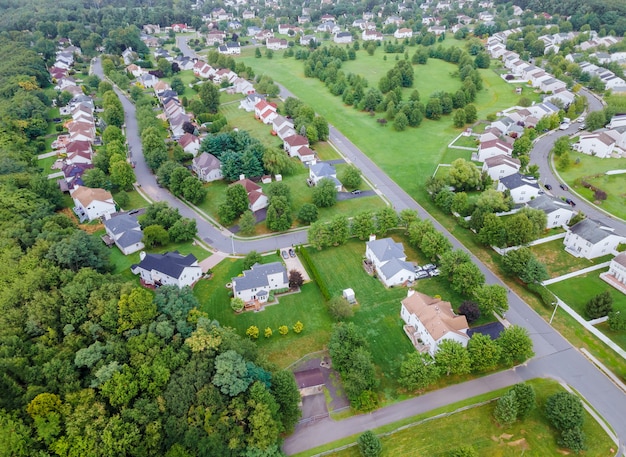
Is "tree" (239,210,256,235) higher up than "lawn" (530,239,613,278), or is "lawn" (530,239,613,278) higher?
"tree" (239,210,256,235)

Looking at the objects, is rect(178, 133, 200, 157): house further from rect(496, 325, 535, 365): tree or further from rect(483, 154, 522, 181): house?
rect(496, 325, 535, 365): tree

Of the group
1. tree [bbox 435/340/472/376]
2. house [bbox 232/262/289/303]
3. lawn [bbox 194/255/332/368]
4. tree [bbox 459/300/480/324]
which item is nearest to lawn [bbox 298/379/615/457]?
tree [bbox 435/340/472/376]

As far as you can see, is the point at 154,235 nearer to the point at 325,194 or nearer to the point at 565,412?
the point at 325,194

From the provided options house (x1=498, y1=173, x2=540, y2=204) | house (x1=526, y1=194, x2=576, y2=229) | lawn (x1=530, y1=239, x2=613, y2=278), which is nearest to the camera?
lawn (x1=530, y1=239, x2=613, y2=278)

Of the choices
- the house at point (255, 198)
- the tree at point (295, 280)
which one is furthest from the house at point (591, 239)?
the house at point (255, 198)

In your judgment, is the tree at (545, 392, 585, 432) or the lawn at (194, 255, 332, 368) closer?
the tree at (545, 392, 585, 432)

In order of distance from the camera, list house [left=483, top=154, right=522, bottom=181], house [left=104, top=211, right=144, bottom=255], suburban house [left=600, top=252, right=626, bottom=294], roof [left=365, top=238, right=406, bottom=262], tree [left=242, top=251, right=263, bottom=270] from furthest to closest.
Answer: house [left=483, top=154, right=522, bottom=181]
house [left=104, top=211, right=144, bottom=255]
roof [left=365, top=238, right=406, bottom=262]
tree [left=242, top=251, right=263, bottom=270]
suburban house [left=600, top=252, right=626, bottom=294]

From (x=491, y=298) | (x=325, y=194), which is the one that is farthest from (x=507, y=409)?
(x=325, y=194)
